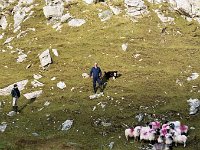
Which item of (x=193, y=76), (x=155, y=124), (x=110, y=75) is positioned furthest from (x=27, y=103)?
(x=193, y=76)

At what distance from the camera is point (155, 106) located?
126 feet

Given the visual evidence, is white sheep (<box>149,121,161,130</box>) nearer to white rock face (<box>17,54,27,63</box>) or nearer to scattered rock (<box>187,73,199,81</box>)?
scattered rock (<box>187,73,199,81</box>)

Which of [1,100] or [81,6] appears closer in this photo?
[1,100]

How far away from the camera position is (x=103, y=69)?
155 ft

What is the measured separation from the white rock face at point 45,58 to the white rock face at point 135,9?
537 inches

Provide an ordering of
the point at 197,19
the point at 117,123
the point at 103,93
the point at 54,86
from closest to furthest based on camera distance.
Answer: the point at 117,123
the point at 103,93
the point at 54,86
the point at 197,19

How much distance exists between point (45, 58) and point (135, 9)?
15856 millimetres

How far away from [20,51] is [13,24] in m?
9.24

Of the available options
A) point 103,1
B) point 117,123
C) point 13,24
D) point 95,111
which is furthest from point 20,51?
point 117,123

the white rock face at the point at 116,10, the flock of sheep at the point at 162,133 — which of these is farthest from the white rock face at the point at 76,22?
the flock of sheep at the point at 162,133

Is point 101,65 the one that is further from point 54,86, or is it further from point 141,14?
point 141,14

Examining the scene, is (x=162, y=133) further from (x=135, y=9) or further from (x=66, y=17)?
(x=66, y=17)

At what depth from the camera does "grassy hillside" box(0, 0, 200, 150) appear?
35000 mm

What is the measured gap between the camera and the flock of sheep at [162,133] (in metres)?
30.8
